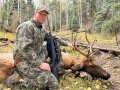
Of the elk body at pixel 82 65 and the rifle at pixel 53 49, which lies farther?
the elk body at pixel 82 65

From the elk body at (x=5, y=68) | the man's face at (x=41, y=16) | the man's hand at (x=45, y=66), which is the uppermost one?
the man's face at (x=41, y=16)

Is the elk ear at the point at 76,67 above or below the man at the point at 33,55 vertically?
below

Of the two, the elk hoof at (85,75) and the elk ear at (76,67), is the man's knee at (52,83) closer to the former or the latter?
the elk hoof at (85,75)

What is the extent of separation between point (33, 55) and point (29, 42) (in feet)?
0.94

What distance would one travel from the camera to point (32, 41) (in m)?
7.05

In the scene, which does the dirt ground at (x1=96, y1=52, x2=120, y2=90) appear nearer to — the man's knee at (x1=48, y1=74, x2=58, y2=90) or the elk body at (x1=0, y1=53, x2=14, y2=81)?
the man's knee at (x1=48, y1=74, x2=58, y2=90)

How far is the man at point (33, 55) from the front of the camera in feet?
22.8

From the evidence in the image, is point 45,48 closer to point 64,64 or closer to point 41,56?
point 41,56

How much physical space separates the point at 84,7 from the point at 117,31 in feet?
211

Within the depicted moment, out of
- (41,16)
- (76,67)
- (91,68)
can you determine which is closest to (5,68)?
(41,16)

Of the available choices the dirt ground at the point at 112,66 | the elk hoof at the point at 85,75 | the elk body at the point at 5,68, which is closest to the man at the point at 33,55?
the elk body at the point at 5,68

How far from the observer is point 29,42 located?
273 inches

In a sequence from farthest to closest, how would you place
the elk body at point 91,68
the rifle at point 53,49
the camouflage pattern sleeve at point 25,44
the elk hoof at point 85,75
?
1. the elk body at point 91,68
2. the elk hoof at point 85,75
3. the rifle at point 53,49
4. the camouflage pattern sleeve at point 25,44

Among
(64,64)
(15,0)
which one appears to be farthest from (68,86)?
(15,0)
